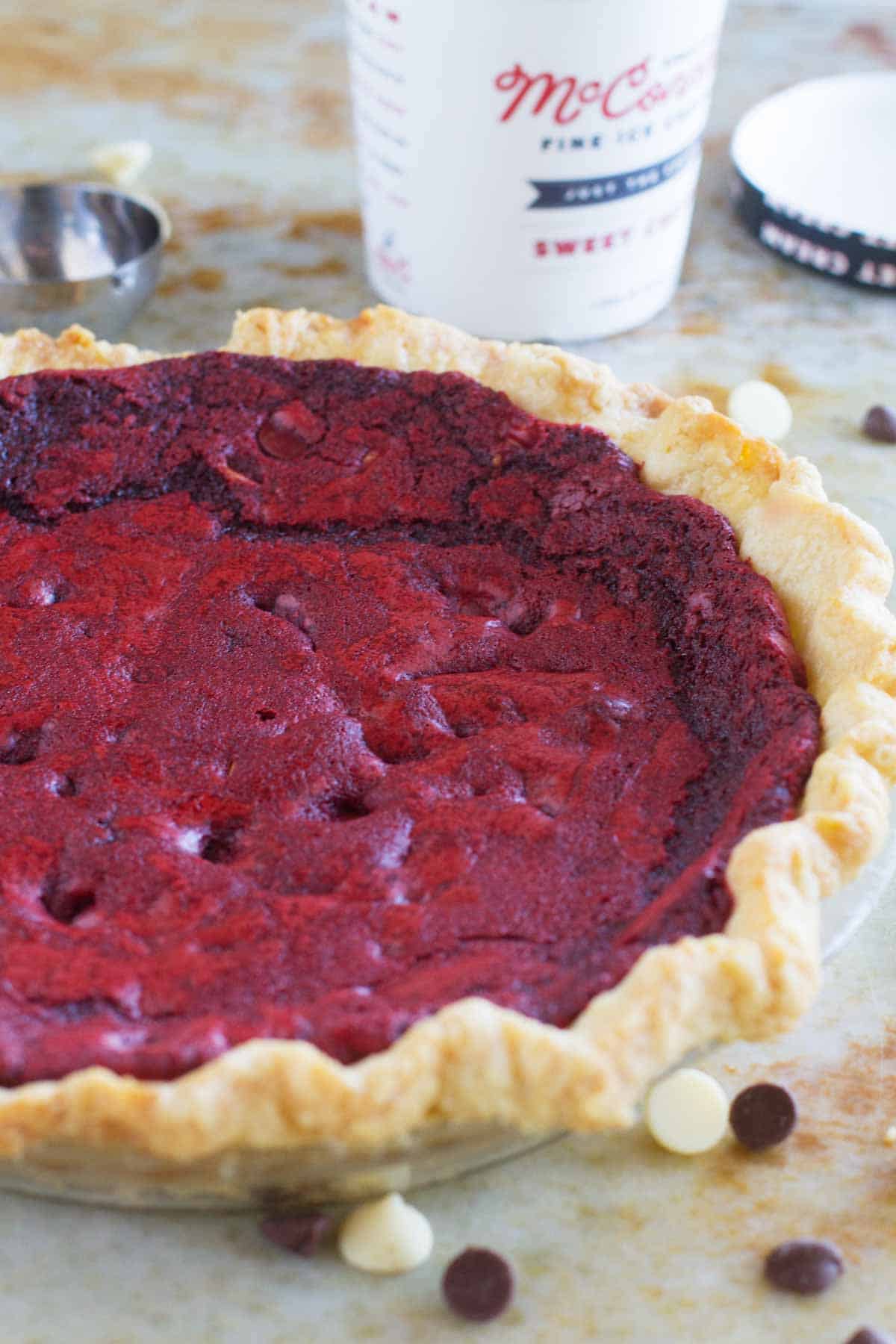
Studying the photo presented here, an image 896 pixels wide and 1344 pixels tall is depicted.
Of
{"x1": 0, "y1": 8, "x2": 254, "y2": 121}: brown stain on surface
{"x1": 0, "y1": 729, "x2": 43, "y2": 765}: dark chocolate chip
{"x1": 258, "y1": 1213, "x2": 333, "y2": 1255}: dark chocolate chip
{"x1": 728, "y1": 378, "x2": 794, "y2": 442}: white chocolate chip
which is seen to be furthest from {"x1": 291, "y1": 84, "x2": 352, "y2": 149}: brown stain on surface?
{"x1": 258, "y1": 1213, "x2": 333, "y2": 1255}: dark chocolate chip

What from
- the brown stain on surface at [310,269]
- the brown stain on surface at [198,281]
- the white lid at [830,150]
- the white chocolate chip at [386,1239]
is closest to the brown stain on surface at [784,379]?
the white lid at [830,150]

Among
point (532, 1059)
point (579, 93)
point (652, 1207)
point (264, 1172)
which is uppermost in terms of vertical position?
point (579, 93)

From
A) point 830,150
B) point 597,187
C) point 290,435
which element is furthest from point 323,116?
point 290,435

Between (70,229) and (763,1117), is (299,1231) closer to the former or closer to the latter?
(763,1117)

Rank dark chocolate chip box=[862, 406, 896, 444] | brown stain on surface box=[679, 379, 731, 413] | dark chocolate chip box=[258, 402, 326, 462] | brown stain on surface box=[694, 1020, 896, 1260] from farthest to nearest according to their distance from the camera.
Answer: brown stain on surface box=[679, 379, 731, 413], dark chocolate chip box=[862, 406, 896, 444], dark chocolate chip box=[258, 402, 326, 462], brown stain on surface box=[694, 1020, 896, 1260]

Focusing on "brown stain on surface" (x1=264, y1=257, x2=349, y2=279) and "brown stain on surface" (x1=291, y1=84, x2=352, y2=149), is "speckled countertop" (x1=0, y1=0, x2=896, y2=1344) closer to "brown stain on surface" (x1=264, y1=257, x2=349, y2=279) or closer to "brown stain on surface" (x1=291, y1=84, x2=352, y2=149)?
"brown stain on surface" (x1=264, y1=257, x2=349, y2=279)

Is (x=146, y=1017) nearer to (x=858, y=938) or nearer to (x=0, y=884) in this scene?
(x=0, y=884)
